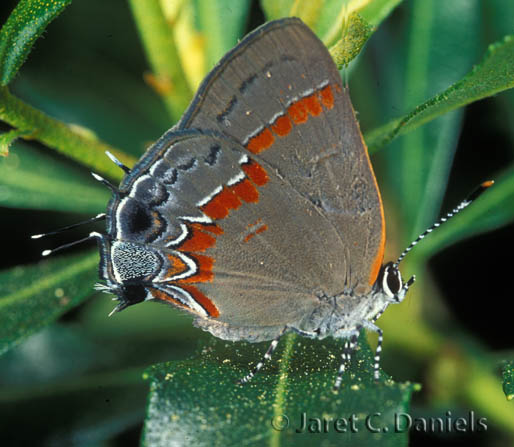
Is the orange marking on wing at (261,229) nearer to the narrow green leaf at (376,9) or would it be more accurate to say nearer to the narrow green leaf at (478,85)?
the narrow green leaf at (478,85)

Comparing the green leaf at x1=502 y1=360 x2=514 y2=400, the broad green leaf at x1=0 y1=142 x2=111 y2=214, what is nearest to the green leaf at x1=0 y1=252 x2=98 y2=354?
the broad green leaf at x1=0 y1=142 x2=111 y2=214

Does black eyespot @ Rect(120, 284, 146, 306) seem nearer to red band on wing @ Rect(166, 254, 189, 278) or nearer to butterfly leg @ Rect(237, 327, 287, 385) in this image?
red band on wing @ Rect(166, 254, 189, 278)

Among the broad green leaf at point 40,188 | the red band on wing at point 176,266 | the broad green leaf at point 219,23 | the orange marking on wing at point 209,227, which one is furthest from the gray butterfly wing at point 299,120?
the broad green leaf at point 40,188

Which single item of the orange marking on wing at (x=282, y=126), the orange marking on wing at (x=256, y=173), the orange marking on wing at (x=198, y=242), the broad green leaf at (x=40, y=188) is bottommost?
the orange marking on wing at (x=198, y=242)

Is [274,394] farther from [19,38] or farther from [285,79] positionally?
[19,38]

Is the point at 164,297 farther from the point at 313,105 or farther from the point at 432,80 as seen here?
the point at 432,80

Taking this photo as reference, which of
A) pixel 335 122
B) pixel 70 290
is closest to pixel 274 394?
pixel 335 122
